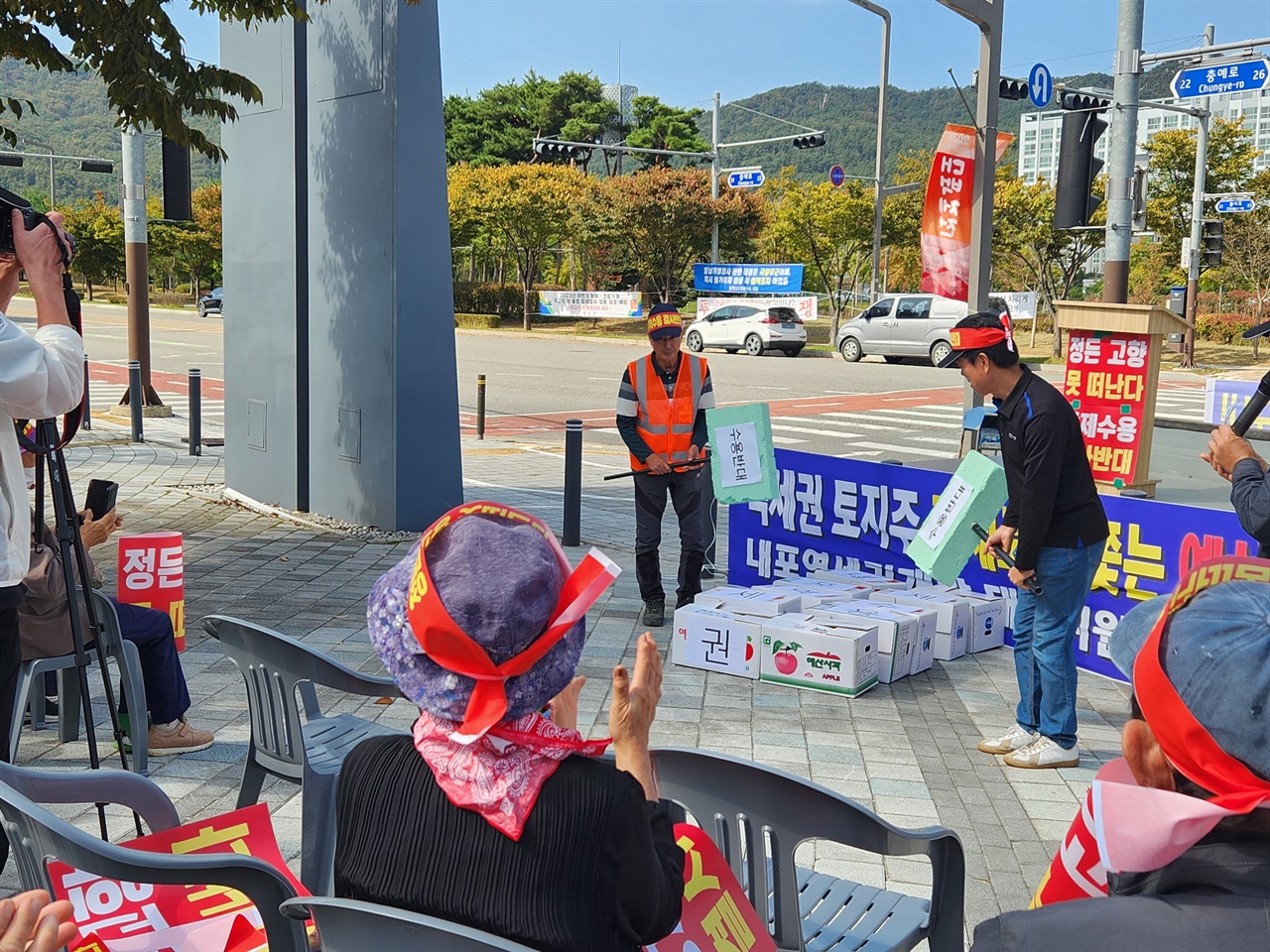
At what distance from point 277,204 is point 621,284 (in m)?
46.5

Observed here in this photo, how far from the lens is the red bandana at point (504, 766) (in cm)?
195

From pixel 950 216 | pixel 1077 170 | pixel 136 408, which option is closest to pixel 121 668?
pixel 950 216

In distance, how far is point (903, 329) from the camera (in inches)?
1255

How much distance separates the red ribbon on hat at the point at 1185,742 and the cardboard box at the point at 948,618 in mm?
5084

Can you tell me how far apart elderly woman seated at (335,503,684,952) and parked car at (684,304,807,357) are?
33.3 m

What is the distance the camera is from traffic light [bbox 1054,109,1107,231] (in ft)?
40.6

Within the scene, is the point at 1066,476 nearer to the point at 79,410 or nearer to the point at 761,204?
the point at 79,410

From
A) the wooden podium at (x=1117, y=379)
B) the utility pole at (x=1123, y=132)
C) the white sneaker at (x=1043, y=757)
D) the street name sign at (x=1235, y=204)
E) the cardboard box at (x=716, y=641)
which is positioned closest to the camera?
the white sneaker at (x=1043, y=757)

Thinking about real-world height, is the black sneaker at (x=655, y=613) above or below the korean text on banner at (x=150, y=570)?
below

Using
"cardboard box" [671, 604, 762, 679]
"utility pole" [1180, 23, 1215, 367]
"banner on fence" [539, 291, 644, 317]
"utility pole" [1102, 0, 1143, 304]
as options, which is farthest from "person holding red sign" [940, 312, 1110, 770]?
"banner on fence" [539, 291, 644, 317]

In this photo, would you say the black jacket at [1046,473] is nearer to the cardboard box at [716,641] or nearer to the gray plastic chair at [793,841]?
the cardboard box at [716,641]

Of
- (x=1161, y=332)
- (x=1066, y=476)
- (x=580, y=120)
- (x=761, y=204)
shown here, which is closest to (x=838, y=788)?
(x=1066, y=476)

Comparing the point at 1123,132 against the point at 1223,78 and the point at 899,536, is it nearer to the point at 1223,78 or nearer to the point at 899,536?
the point at 1223,78

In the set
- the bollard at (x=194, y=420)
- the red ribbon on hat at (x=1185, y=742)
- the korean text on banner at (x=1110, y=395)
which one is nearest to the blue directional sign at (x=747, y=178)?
the bollard at (x=194, y=420)
